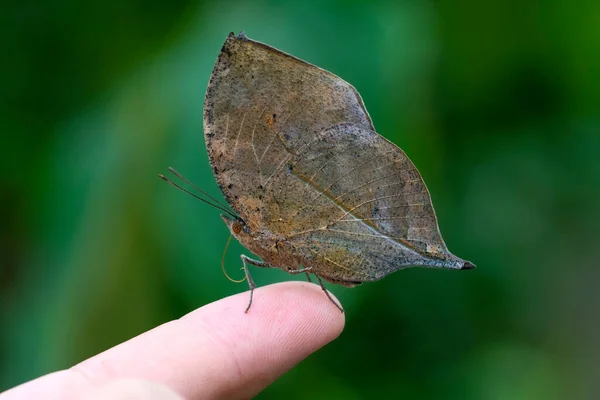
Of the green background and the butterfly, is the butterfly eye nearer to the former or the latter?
the butterfly

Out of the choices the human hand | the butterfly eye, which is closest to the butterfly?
the butterfly eye

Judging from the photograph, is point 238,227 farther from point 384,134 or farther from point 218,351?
point 384,134

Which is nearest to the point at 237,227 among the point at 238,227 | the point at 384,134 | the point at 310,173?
the point at 238,227

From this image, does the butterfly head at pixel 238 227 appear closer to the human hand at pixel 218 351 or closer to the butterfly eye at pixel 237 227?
the butterfly eye at pixel 237 227

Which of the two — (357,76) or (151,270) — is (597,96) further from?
(151,270)

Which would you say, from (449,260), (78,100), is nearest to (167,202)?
(78,100)
